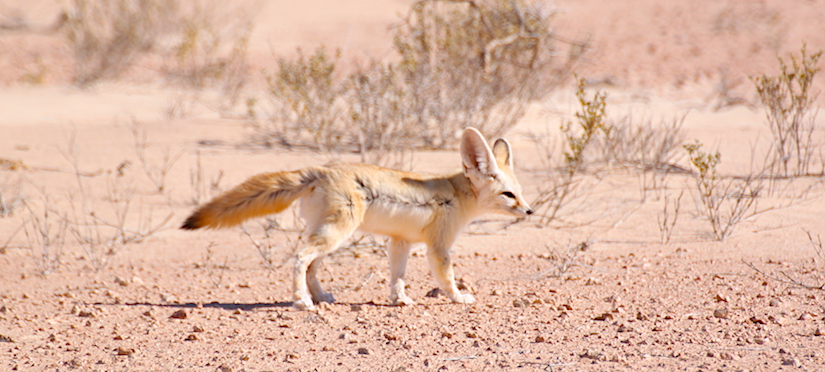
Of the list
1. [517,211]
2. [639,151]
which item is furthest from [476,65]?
[517,211]

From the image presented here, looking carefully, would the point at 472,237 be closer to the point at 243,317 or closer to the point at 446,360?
the point at 243,317

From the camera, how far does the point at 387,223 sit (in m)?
5.10

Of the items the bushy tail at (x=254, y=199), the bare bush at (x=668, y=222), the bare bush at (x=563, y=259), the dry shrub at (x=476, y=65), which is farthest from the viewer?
the dry shrub at (x=476, y=65)

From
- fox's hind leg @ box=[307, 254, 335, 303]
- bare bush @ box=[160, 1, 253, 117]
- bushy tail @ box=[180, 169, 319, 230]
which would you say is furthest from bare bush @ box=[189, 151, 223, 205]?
bare bush @ box=[160, 1, 253, 117]

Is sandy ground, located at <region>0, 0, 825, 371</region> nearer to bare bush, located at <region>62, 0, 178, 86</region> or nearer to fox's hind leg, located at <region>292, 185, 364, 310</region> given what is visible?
fox's hind leg, located at <region>292, 185, 364, 310</region>

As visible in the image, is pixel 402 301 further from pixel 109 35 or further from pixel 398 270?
pixel 109 35

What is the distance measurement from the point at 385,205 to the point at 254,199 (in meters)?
0.76

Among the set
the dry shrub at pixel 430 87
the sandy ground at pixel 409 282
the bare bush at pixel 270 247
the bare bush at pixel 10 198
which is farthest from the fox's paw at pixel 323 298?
the bare bush at pixel 10 198

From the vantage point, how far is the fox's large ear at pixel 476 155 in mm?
5176

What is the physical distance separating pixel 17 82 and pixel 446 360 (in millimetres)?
16349

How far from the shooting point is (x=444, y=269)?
5.15 meters

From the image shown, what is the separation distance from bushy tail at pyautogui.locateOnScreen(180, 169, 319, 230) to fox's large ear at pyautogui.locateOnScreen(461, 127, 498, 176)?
921 mm

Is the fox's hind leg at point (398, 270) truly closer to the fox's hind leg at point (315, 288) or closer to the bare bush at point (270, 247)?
the fox's hind leg at point (315, 288)

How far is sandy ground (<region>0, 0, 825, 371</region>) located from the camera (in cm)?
419
